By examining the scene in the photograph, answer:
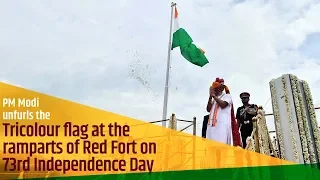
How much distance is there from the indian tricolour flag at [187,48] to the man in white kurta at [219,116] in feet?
13.1

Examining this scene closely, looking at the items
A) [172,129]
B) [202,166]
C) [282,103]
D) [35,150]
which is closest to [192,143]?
[172,129]

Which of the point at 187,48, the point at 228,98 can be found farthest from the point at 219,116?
the point at 187,48

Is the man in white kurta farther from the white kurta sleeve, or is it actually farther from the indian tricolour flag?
the indian tricolour flag

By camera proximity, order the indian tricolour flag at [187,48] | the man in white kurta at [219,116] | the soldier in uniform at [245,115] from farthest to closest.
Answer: the indian tricolour flag at [187,48]
the soldier in uniform at [245,115]
the man in white kurta at [219,116]

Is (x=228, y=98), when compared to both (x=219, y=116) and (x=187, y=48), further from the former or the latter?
(x=187, y=48)

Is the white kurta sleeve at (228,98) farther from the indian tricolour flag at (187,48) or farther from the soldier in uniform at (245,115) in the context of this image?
the indian tricolour flag at (187,48)

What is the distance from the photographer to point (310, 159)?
254 centimetres

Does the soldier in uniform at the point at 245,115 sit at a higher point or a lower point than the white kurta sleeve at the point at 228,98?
lower

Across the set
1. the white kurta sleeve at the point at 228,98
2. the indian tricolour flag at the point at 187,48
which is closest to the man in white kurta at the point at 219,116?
the white kurta sleeve at the point at 228,98

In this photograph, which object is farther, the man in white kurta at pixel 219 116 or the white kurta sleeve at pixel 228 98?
the white kurta sleeve at pixel 228 98

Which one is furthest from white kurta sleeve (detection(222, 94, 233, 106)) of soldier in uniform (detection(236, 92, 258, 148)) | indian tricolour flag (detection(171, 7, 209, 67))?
indian tricolour flag (detection(171, 7, 209, 67))

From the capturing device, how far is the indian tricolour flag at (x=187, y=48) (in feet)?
33.6

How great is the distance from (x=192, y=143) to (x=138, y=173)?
48.4 inches

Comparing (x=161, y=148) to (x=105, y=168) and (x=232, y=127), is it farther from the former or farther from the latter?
(x=232, y=127)
